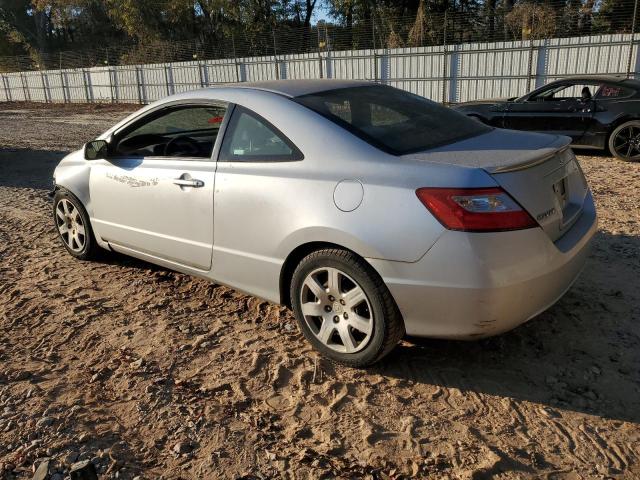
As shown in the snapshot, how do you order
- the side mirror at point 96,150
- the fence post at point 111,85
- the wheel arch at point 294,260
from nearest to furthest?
the wheel arch at point 294,260
the side mirror at point 96,150
the fence post at point 111,85

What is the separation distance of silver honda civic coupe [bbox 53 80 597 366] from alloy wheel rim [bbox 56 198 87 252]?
906 millimetres

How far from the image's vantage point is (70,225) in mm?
5062

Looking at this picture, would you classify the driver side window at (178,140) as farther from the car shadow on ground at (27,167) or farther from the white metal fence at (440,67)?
the white metal fence at (440,67)

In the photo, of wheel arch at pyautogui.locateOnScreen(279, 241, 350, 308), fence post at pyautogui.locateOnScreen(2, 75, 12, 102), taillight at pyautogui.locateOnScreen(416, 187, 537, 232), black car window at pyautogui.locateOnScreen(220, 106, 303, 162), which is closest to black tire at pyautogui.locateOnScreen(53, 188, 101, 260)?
black car window at pyautogui.locateOnScreen(220, 106, 303, 162)

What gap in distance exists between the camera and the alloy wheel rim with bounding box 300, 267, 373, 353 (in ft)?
10.0

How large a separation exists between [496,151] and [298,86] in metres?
1.42

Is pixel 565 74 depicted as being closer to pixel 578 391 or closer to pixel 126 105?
pixel 578 391

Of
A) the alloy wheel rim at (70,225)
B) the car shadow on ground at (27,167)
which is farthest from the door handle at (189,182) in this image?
the car shadow on ground at (27,167)

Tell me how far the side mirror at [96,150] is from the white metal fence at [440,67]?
1538cm

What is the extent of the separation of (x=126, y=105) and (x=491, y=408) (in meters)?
29.4

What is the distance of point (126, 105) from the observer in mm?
29094

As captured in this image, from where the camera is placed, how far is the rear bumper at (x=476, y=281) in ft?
8.76

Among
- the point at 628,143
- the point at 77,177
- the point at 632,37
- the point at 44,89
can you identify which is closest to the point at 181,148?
the point at 77,177

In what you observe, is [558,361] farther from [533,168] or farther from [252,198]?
[252,198]
